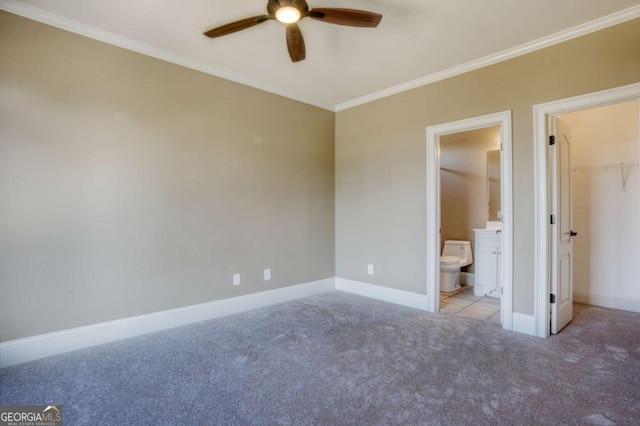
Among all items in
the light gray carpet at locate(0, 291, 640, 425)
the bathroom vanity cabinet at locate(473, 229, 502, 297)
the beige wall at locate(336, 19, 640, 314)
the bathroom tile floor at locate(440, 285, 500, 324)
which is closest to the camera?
the light gray carpet at locate(0, 291, 640, 425)

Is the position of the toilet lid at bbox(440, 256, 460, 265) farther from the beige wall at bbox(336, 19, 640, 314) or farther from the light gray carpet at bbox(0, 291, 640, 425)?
the light gray carpet at bbox(0, 291, 640, 425)

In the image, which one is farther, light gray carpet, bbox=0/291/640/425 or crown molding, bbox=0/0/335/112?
crown molding, bbox=0/0/335/112

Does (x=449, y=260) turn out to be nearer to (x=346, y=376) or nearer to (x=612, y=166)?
(x=612, y=166)

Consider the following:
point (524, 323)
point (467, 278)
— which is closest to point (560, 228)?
point (524, 323)

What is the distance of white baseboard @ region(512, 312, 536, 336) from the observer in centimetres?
284

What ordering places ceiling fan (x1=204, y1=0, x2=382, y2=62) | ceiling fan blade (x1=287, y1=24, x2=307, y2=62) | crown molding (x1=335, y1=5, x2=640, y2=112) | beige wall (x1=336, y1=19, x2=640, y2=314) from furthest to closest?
beige wall (x1=336, y1=19, x2=640, y2=314)
crown molding (x1=335, y1=5, x2=640, y2=112)
ceiling fan blade (x1=287, y1=24, x2=307, y2=62)
ceiling fan (x1=204, y1=0, x2=382, y2=62)

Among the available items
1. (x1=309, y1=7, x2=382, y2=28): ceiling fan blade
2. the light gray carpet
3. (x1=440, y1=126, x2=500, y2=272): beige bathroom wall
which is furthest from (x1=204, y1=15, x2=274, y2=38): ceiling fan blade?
(x1=440, y1=126, x2=500, y2=272): beige bathroom wall

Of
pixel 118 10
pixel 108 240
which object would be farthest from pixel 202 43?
pixel 108 240

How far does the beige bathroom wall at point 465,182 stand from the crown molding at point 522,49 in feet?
4.78

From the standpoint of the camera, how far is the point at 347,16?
2.02m

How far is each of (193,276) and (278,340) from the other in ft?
3.67

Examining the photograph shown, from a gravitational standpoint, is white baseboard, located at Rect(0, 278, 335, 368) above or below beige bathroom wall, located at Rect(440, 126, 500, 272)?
below

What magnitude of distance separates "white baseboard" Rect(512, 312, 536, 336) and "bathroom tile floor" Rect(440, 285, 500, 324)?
26 centimetres

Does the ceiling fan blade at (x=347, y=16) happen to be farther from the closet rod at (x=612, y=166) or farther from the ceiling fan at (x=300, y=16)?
the closet rod at (x=612, y=166)
